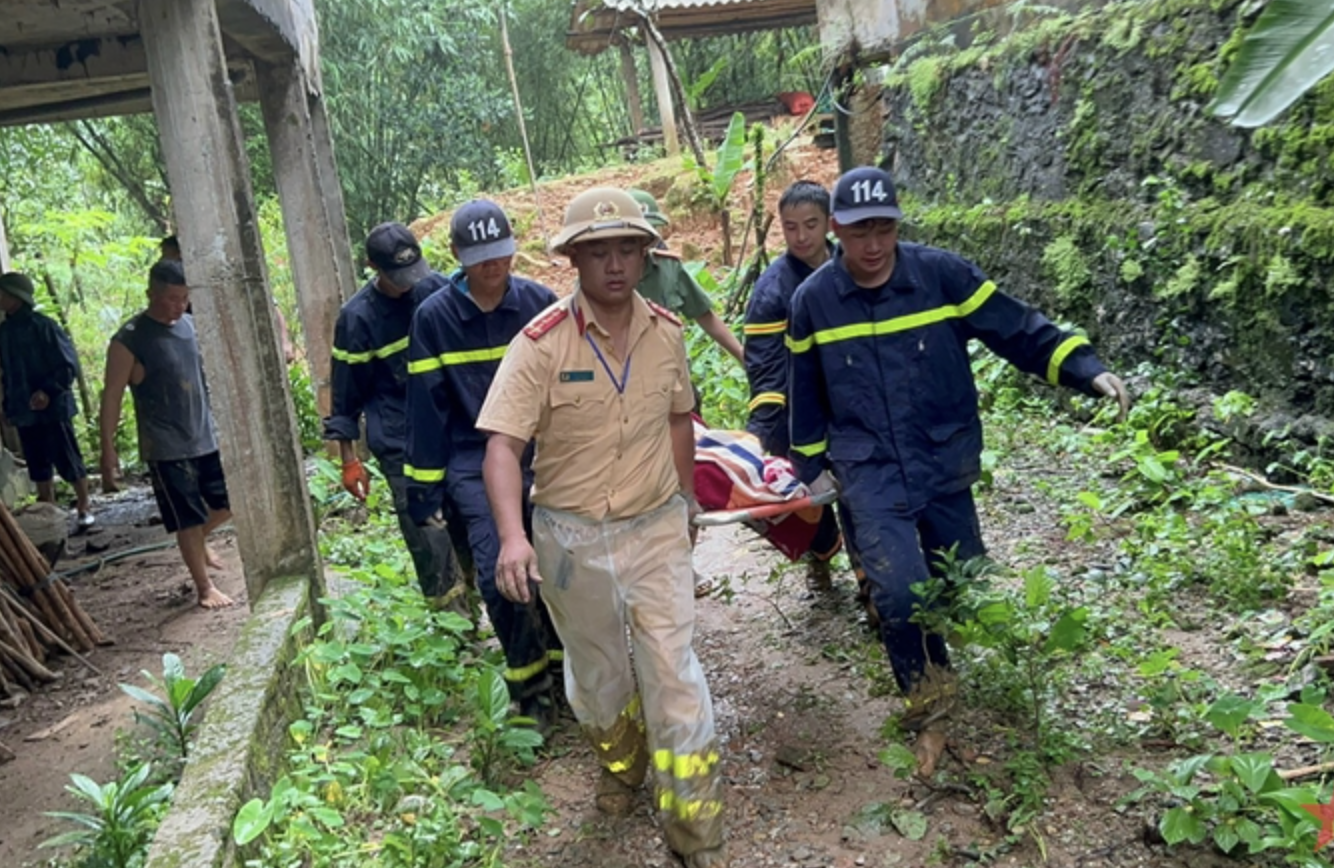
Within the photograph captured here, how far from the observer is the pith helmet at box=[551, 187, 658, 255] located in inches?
124

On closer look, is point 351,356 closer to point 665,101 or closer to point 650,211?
point 650,211

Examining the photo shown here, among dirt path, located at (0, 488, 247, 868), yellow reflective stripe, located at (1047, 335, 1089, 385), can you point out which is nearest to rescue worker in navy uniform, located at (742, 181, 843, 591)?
yellow reflective stripe, located at (1047, 335, 1089, 385)

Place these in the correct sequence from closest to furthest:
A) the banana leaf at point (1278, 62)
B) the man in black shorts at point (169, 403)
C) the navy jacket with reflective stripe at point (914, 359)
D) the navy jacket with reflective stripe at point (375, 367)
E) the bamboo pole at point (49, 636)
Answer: the banana leaf at point (1278, 62), the navy jacket with reflective stripe at point (914, 359), the navy jacket with reflective stripe at point (375, 367), the bamboo pole at point (49, 636), the man in black shorts at point (169, 403)

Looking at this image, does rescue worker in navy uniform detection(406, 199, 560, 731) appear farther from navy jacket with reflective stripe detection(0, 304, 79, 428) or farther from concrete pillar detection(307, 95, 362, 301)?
navy jacket with reflective stripe detection(0, 304, 79, 428)

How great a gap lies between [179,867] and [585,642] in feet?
4.09

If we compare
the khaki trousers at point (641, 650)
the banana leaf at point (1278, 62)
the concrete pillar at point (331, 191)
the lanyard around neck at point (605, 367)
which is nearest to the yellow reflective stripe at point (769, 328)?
the khaki trousers at point (641, 650)

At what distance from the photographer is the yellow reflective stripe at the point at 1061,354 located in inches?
140

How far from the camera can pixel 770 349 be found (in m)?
4.77

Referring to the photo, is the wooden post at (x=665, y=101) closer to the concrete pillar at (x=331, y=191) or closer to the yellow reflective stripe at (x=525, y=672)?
the concrete pillar at (x=331, y=191)

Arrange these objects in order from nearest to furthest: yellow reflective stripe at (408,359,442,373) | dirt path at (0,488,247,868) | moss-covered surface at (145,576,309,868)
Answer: moss-covered surface at (145,576,309,868), yellow reflective stripe at (408,359,442,373), dirt path at (0,488,247,868)

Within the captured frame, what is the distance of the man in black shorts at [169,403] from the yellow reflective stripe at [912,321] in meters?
4.00

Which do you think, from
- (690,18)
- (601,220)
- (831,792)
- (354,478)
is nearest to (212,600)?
(354,478)

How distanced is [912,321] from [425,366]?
1.77 meters

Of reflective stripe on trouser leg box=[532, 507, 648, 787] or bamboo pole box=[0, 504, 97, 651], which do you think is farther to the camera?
bamboo pole box=[0, 504, 97, 651]
